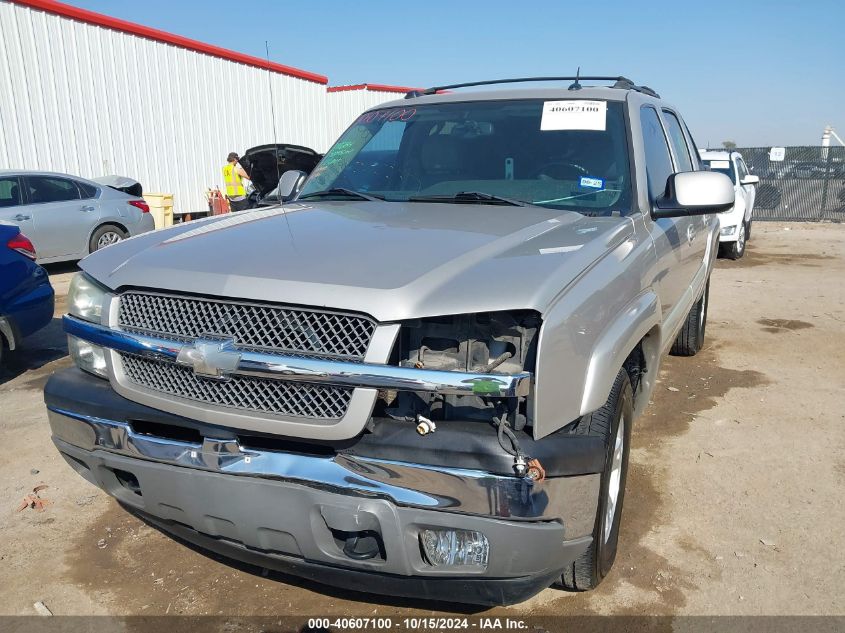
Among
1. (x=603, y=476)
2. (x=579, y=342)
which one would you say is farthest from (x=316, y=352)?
(x=603, y=476)

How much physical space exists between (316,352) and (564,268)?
82 cm

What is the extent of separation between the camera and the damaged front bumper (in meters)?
1.98

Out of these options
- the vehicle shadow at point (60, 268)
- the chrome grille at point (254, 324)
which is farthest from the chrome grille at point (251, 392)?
the vehicle shadow at point (60, 268)

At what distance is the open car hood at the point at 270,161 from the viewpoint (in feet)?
33.3

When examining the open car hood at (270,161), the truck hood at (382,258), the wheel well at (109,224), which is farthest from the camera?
the wheel well at (109,224)

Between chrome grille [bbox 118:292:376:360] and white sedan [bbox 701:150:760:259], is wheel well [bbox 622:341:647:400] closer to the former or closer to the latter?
chrome grille [bbox 118:292:376:360]

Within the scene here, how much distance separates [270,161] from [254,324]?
8.89 metres

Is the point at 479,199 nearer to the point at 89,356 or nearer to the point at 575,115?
the point at 575,115

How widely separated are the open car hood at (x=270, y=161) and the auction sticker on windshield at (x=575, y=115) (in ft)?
22.5

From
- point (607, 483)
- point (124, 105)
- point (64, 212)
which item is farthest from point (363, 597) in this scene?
point (124, 105)

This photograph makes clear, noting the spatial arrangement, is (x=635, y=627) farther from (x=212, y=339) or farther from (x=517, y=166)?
(x=517, y=166)

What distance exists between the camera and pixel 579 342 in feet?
6.98

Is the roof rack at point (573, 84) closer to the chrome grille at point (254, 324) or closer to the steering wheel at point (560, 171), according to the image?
the steering wheel at point (560, 171)

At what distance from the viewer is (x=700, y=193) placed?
3.07 m
